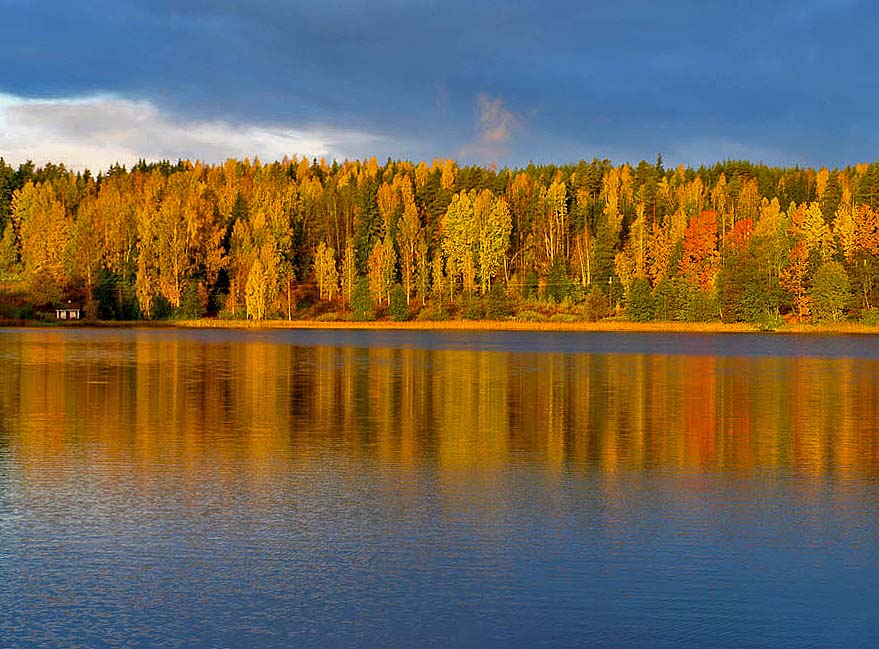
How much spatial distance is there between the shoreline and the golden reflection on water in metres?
75.3

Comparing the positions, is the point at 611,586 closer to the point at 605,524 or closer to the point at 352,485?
the point at 605,524

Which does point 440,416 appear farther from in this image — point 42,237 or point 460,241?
point 42,237

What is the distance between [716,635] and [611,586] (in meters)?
2.01

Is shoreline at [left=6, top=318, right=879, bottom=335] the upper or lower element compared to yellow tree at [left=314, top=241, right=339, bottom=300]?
lower

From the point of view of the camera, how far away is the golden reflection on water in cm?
2345

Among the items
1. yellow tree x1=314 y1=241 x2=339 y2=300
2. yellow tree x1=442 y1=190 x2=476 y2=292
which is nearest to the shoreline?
yellow tree x1=442 y1=190 x2=476 y2=292

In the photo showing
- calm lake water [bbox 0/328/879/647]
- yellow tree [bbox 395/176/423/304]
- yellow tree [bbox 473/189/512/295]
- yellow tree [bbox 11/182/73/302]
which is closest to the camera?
calm lake water [bbox 0/328/879/647]

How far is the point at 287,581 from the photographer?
13211 millimetres

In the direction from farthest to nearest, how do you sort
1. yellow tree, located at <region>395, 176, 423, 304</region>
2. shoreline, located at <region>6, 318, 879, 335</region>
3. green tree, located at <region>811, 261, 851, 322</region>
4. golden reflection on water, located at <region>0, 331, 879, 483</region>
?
1. yellow tree, located at <region>395, 176, 423, 304</region>
2. shoreline, located at <region>6, 318, 879, 335</region>
3. green tree, located at <region>811, 261, 851, 322</region>
4. golden reflection on water, located at <region>0, 331, 879, 483</region>

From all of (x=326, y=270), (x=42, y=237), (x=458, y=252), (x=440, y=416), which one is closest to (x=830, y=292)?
(x=458, y=252)

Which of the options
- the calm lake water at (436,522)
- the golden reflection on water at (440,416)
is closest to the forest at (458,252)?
the golden reflection on water at (440,416)

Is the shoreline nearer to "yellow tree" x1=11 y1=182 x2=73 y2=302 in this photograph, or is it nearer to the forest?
the forest

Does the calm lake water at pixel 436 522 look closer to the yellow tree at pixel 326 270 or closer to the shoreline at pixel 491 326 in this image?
the shoreline at pixel 491 326

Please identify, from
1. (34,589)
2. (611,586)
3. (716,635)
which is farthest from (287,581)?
(716,635)
